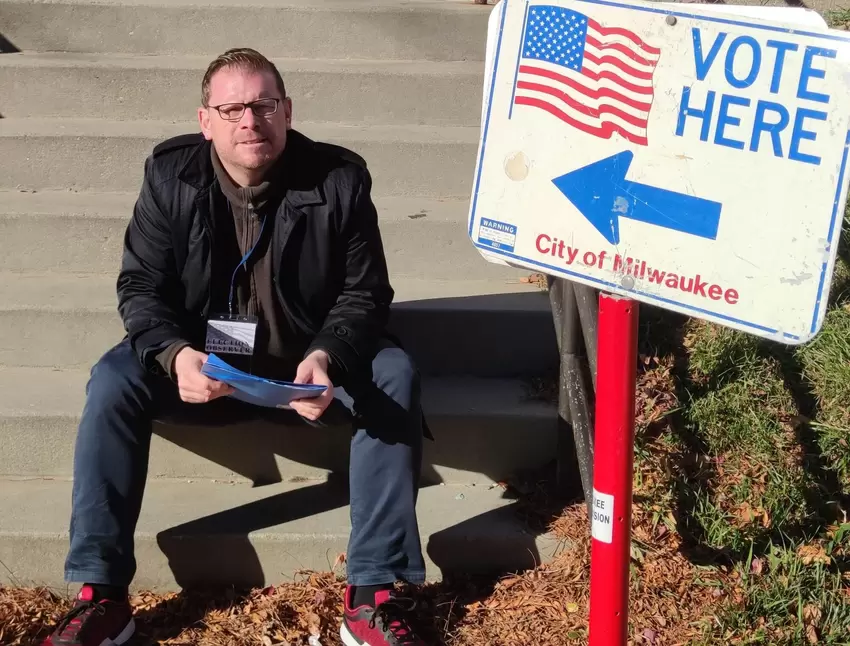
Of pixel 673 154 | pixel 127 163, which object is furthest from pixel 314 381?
pixel 127 163

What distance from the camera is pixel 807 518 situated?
2717mm

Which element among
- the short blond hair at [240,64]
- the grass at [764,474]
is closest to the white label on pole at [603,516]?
the grass at [764,474]

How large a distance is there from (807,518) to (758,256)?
5.07 ft

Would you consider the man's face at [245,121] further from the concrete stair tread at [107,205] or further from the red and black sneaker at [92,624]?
the red and black sneaker at [92,624]

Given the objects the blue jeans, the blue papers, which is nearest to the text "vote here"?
the blue papers

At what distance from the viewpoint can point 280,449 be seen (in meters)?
3.03

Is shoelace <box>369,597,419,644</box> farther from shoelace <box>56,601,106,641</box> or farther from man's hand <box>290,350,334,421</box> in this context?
shoelace <box>56,601,106,641</box>

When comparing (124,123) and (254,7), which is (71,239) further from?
(254,7)

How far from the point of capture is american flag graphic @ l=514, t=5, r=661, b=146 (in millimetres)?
1519

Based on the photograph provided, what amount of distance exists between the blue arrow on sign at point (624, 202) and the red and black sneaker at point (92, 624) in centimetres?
175

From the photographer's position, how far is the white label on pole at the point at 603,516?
1777 mm

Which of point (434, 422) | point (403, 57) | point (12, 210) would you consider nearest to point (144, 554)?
point (434, 422)

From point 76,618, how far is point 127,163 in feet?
6.76

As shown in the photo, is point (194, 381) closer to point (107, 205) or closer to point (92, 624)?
point (92, 624)
